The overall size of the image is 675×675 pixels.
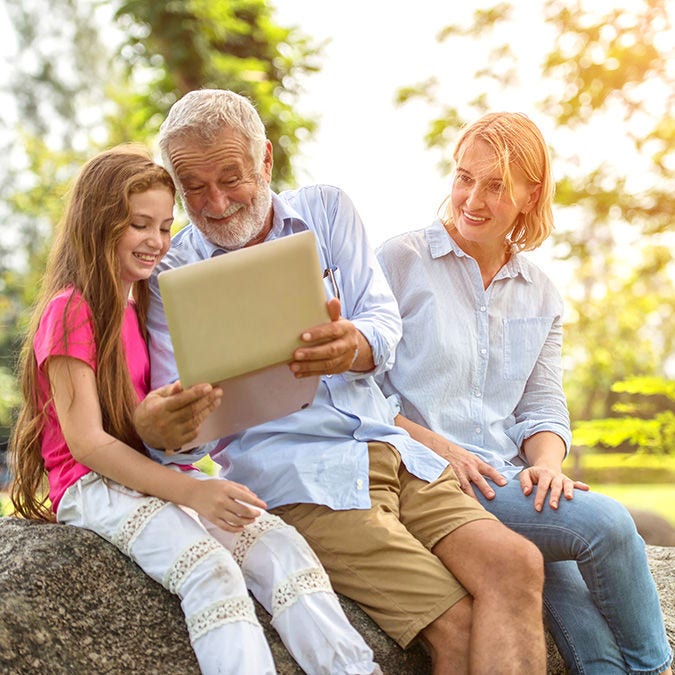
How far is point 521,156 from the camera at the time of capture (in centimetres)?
285

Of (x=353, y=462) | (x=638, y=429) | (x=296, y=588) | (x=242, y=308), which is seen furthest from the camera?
(x=638, y=429)

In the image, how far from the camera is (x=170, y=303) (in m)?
1.90

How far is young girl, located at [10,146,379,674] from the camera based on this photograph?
1.99 meters

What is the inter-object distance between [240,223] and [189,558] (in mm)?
846

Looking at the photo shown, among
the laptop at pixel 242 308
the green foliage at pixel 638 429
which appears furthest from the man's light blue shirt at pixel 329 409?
the green foliage at pixel 638 429

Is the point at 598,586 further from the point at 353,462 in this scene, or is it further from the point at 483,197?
the point at 483,197

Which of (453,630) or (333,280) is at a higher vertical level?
(333,280)

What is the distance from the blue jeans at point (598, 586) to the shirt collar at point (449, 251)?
2.42ft

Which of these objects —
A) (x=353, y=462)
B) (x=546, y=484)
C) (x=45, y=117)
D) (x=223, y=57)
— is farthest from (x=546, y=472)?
(x=45, y=117)

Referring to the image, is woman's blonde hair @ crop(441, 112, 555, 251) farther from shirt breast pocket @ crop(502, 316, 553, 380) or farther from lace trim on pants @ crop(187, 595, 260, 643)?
lace trim on pants @ crop(187, 595, 260, 643)

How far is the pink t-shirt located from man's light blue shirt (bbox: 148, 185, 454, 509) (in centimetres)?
6

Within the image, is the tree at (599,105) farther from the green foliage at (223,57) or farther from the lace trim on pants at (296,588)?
the lace trim on pants at (296,588)

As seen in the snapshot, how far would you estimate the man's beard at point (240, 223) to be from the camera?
2404mm

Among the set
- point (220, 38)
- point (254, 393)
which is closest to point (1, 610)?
point (254, 393)
